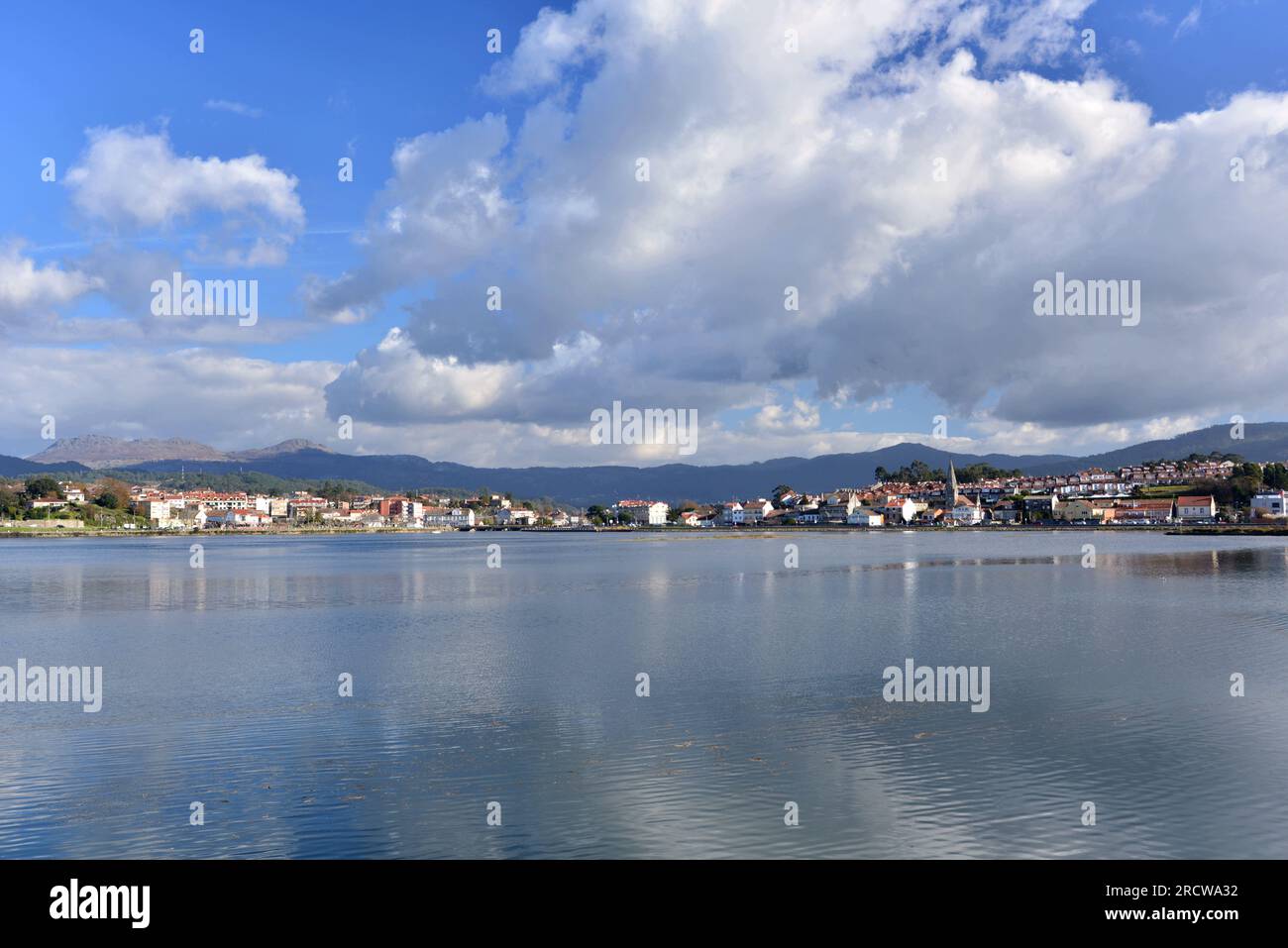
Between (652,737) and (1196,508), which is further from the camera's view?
(1196,508)

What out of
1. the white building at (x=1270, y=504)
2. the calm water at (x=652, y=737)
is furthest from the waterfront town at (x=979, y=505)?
the calm water at (x=652, y=737)

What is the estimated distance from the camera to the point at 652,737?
44.6 ft

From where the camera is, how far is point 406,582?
154 feet

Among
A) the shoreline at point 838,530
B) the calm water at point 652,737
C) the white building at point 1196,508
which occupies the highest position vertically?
the white building at point 1196,508

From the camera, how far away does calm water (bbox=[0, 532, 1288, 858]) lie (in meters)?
9.68

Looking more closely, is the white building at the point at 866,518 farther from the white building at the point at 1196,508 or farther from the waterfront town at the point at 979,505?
the white building at the point at 1196,508

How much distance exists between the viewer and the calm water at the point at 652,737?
9.68 m

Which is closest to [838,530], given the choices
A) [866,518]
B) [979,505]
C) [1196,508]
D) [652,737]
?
[866,518]

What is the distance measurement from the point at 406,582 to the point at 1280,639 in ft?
117

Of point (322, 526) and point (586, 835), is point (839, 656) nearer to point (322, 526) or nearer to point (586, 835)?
point (586, 835)

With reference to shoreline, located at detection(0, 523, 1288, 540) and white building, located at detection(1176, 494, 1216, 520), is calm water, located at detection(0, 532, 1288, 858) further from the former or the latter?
white building, located at detection(1176, 494, 1216, 520)

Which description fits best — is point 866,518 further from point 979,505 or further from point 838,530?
point 979,505

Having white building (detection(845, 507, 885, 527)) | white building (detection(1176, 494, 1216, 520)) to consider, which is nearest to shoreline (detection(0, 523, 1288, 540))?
white building (detection(845, 507, 885, 527))
